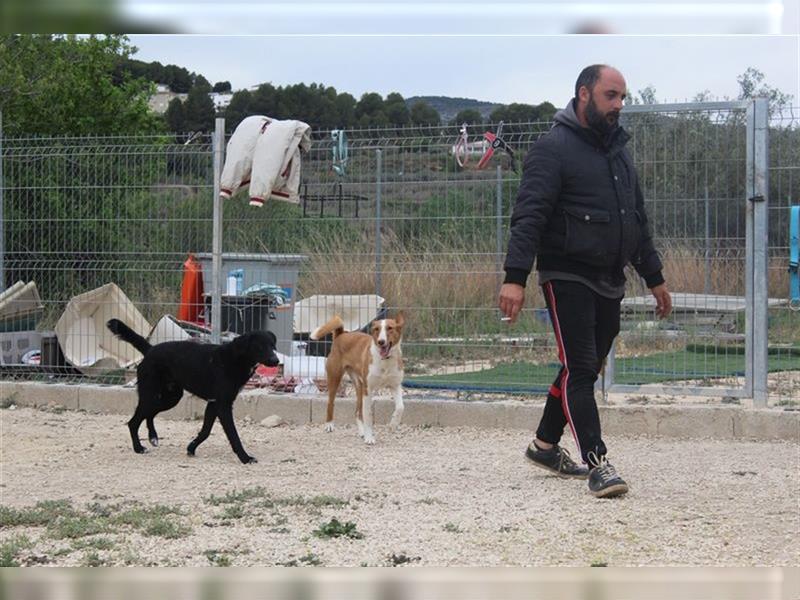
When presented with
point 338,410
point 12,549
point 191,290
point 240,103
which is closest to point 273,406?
point 338,410

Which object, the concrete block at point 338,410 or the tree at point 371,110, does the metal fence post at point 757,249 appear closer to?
the concrete block at point 338,410

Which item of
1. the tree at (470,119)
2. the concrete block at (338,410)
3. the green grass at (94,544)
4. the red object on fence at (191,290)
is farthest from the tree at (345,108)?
the green grass at (94,544)

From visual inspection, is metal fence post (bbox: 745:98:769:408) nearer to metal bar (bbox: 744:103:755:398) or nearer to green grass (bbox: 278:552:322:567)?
metal bar (bbox: 744:103:755:398)

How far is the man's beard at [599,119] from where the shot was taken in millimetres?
5895

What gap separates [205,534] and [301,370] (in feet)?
15.2

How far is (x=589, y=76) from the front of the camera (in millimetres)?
5930

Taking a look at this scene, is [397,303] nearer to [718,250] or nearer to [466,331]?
[466,331]

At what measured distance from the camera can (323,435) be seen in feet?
28.6

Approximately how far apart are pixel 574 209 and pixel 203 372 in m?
3.06

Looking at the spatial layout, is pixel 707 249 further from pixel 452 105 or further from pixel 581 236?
pixel 452 105

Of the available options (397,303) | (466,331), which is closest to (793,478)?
(466,331)

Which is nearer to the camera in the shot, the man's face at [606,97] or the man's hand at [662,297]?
the man's face at [606,97]

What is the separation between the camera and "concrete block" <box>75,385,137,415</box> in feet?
31.9

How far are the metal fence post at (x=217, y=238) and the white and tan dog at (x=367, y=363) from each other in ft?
3.47
